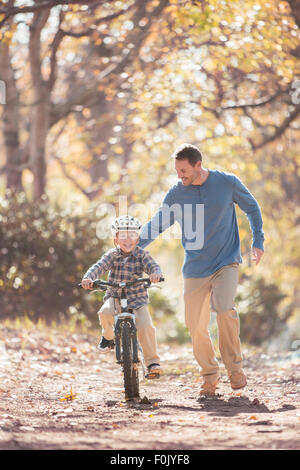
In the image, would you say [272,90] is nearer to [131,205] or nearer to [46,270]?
[131,205]

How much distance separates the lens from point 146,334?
683 cm

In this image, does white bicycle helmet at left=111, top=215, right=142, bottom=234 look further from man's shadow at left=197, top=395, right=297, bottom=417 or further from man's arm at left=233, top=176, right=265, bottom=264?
man's shadow at left=197, top=395, right=297, bottom=417

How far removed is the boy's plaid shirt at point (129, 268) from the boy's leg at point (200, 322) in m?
0.46

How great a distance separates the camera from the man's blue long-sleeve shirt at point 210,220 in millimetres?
6859

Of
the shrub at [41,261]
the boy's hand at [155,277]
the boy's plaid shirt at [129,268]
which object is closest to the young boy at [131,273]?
the boy's plaid shirt at [129,268]

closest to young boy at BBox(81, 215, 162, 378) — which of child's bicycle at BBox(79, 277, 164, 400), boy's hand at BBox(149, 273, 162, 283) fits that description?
child's bicycle at BBox(79, 277, 164, 400)

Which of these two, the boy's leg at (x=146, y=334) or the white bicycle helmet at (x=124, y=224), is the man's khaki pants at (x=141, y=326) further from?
the white bicycle helmet at (x=124, y=224)

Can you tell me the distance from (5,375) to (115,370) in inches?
77.3

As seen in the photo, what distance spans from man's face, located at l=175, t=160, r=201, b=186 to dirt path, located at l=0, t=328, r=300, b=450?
79.4 inches

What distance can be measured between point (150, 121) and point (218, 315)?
33.8ft

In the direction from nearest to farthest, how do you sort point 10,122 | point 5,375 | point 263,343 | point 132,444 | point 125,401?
point 132,444 → point 125,401 → point 5,375 → point 263,343 → point 10,122

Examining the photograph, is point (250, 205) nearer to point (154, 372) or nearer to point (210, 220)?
point (210, 220)

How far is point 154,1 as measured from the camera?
1296 centimetres

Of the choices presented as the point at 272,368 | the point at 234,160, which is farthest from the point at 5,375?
the point at 234,160
